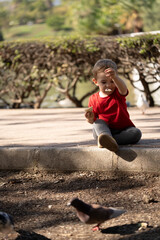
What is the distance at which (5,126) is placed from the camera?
6879mm

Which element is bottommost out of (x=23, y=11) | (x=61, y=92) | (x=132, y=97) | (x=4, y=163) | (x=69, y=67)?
(x=23, y=11)

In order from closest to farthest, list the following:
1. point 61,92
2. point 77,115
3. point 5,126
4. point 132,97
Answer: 1. point 5,126
2. point 77,115
3. point 61,92
4. point 132,97

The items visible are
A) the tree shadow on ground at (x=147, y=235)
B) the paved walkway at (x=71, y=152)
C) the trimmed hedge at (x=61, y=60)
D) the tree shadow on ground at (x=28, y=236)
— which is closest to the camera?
the tree shadow on ground at (x=147, y=235)

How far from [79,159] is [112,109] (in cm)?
61

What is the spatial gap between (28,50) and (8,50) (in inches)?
21.0

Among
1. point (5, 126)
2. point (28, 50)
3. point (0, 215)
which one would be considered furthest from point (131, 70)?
point (0, 215)

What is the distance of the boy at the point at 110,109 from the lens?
4246 mm

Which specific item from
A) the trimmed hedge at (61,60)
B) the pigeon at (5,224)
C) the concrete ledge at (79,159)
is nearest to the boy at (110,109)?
the concrete ledge at (79,159)

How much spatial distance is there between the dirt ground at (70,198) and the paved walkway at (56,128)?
51 centimetres

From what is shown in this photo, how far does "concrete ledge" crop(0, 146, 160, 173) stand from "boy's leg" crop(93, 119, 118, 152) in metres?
0.13

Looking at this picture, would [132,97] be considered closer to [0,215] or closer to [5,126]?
[5,126]

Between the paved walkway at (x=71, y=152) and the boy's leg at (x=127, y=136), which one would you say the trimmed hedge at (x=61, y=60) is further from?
the boy's leg at (x=127, y=136)

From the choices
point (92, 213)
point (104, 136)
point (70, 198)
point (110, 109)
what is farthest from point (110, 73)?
point (92, 213)

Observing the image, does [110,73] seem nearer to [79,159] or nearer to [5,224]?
[79,159]
